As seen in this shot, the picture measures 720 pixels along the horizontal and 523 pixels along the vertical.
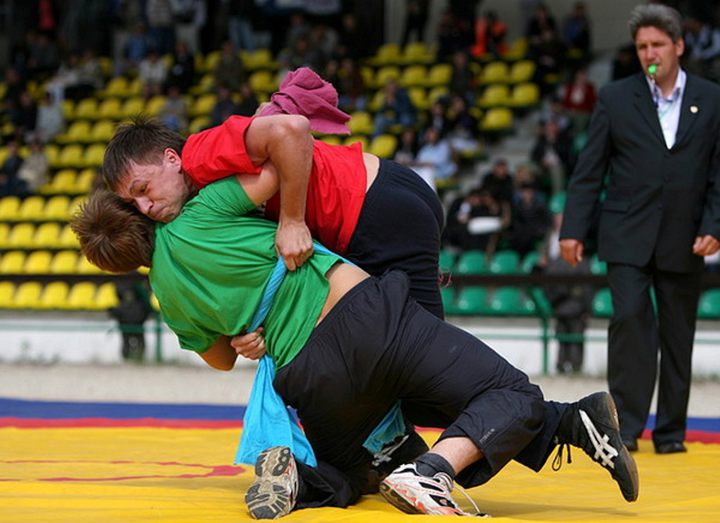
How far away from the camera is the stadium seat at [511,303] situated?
34.6 feet

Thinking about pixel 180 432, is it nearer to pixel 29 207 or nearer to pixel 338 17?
pixel 29 207

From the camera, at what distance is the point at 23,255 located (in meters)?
14.1

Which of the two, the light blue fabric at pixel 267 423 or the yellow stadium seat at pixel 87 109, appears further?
the yellow stadium seat at pixel 87 109

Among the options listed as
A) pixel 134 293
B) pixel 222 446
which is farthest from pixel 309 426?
pixel 134 293

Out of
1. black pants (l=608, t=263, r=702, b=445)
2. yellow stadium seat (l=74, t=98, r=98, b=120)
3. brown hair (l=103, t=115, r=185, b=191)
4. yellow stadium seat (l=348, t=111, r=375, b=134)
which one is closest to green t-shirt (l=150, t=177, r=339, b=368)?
brown hair (l=103, t=115, r=185, b=191)

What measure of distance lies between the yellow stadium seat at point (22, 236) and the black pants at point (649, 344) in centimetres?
996

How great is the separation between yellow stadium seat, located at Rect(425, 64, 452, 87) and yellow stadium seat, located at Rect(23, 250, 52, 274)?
189 inches

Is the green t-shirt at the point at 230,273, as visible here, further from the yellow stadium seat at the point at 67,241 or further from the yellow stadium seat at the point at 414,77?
the yellow stadium seat at the point at 414,77

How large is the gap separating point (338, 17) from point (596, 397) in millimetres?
14890

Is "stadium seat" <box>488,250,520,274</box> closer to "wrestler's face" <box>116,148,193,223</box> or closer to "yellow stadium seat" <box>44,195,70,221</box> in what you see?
"yellow stadium seat" <box>44,195,70,221</box>

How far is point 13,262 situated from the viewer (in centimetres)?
1395

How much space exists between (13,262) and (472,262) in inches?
199

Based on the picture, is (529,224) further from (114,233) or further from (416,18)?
(114,233)

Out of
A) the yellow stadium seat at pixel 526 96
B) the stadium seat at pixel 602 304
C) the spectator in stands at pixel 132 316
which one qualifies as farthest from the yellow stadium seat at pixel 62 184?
the stadium seat at pixel 602 304
